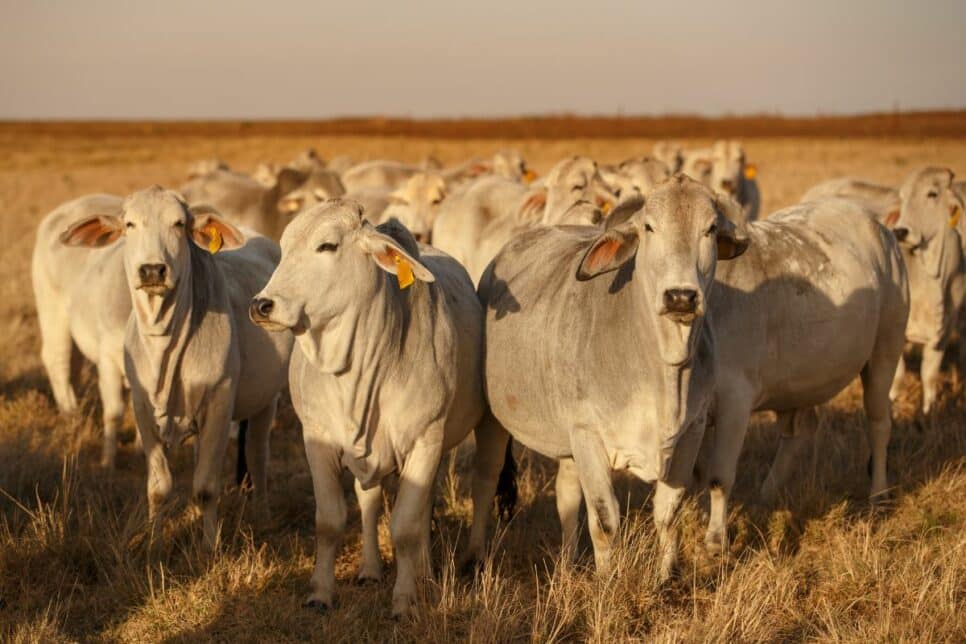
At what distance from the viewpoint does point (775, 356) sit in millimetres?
6906

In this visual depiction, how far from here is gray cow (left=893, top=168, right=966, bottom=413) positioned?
1036 centimetres

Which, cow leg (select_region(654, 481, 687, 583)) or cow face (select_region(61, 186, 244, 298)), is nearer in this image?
cow leg (select_region(654, 481, 687, 583))

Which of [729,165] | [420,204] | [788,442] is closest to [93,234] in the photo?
[788,442]

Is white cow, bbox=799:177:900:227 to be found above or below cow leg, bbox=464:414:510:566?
above

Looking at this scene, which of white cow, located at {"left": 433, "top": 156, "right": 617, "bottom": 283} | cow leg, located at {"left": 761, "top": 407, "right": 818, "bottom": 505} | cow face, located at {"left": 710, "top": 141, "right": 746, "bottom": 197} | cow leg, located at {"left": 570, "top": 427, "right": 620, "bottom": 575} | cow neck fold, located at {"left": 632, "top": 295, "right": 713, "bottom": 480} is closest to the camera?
cow neck fold, located at {"left": 632, "top": 295, "right": 713, "bottom": 480}

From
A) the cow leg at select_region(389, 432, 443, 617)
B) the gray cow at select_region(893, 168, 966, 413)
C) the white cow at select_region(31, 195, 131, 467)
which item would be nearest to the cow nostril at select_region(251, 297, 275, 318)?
the cow leg at select_region(389, 432, 443, 617)

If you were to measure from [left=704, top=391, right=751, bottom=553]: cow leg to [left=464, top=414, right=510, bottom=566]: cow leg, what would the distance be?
1155 mm

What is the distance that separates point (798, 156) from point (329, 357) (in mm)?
40126

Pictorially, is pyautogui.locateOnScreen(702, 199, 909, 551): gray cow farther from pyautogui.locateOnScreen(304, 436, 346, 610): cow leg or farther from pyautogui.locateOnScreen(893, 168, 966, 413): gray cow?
pyautogui.locateOnScreen(893, 168, 966, 413): gray cow

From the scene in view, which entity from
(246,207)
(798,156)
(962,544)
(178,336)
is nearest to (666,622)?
(962,544)

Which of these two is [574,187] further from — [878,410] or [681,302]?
[681,302]

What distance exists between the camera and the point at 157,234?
6695 mm

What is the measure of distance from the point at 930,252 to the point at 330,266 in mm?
6487

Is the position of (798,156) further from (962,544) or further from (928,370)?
(962,544)
